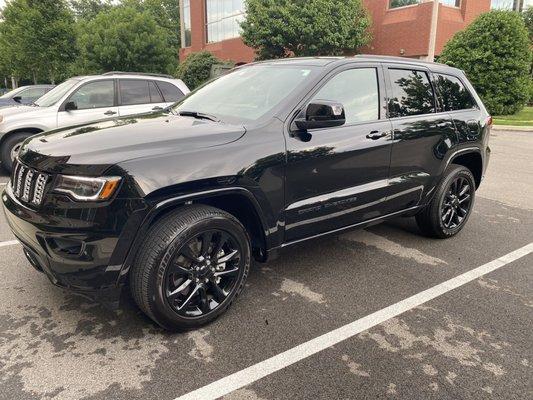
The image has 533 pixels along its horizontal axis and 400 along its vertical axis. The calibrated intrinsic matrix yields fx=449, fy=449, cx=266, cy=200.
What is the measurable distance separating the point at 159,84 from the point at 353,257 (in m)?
5.56

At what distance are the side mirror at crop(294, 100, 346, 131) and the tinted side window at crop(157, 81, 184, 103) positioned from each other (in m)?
5.58

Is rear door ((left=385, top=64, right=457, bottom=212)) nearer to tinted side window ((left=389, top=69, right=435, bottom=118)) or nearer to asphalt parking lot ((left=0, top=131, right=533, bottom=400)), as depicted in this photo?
tinted side window ((left=389, top=69, right=435, bottom=118))

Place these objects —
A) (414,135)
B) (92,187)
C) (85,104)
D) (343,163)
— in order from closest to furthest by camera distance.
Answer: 1. (92,187)
2. (343,163)
3. (414,135)
4. (85,104)

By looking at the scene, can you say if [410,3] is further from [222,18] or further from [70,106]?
[70,106]

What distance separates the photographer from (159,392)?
243 centimetres

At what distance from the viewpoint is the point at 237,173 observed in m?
2.93

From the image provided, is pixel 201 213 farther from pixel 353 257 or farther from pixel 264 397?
pixel 353 257

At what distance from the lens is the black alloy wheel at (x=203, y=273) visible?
284 cm

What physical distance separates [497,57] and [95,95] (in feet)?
56.6

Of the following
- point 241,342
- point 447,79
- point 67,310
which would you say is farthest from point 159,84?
point 241,342

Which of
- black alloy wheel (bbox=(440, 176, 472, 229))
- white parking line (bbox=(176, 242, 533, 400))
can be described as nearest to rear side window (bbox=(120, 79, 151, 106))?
black alloy wheel (bbox=(440, 176, 472, 229))

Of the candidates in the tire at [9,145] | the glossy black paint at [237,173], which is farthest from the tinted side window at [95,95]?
the glossy black paint at [237,173]

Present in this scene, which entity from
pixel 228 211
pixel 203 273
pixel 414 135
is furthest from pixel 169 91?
pixel 203 273

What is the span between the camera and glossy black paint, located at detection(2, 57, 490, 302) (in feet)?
8.38
